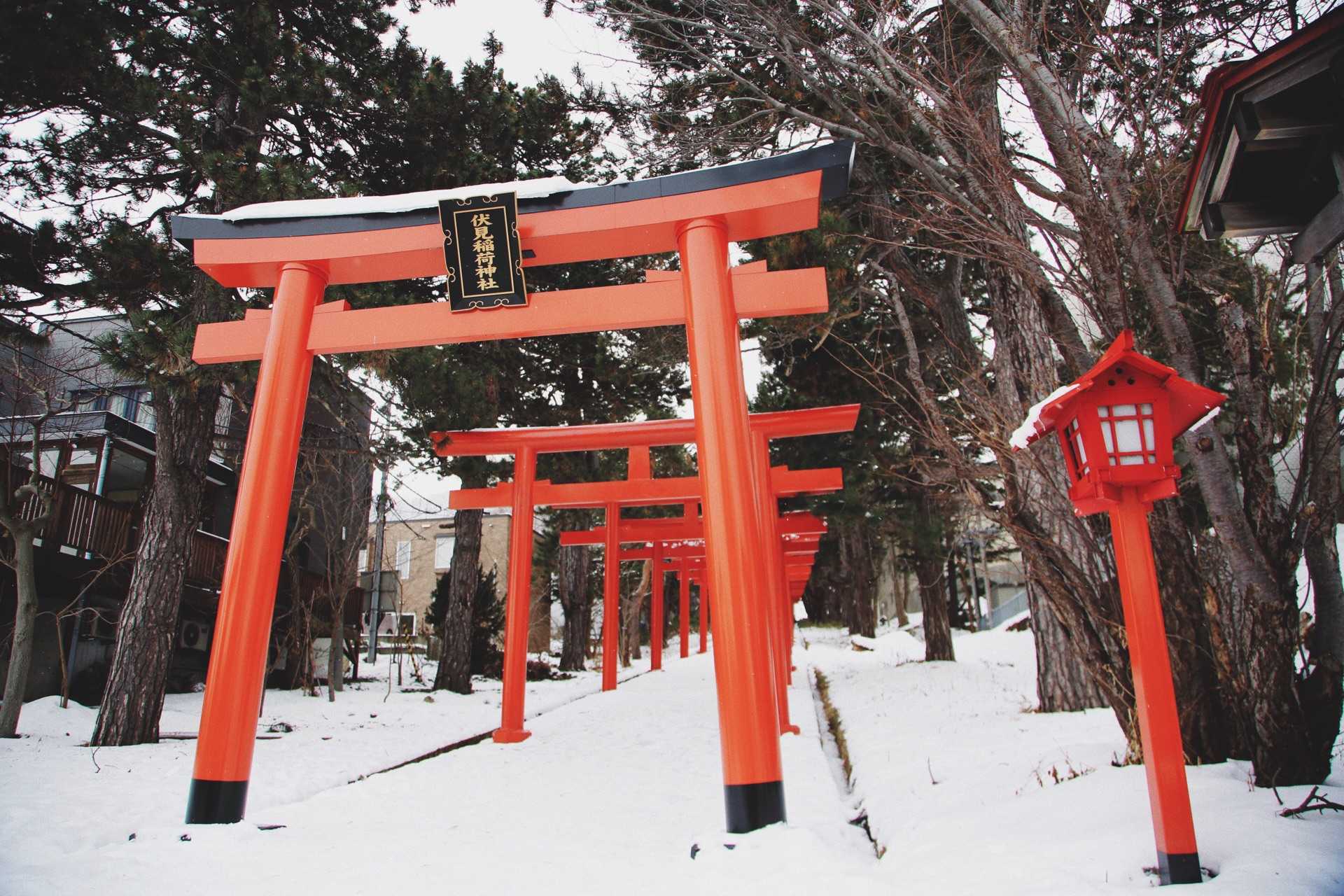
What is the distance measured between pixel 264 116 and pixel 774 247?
555 cm

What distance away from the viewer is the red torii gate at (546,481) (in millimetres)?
8148

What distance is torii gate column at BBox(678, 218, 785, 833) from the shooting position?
3.97 meters

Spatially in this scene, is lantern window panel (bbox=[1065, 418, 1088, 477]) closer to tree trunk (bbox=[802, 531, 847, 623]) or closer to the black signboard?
the black signboard

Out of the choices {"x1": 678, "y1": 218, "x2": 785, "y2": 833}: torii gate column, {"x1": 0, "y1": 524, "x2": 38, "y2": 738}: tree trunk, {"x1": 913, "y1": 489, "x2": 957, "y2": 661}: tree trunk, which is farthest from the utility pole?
{"x1": 913, "y1": 489, "x2": 957, "y2": 661}: tree trunk

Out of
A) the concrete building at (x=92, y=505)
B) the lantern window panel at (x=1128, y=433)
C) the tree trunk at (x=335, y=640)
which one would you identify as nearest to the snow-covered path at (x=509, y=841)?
the lantern window panel at (x=1128, y=433)

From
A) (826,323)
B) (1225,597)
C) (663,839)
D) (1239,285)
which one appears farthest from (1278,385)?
(663,839)

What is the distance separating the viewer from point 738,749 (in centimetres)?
399

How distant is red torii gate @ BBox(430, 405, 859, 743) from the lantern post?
4283 mm

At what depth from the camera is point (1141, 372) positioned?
10.2 ft

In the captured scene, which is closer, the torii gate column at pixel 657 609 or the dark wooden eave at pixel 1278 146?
the dark wooden eave at pixel 1278 146

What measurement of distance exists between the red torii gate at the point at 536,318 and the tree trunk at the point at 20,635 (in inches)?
157

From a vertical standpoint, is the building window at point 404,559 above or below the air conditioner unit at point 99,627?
above

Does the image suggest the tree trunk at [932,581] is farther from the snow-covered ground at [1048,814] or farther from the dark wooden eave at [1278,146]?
the dark wooden eave at [1278,146]

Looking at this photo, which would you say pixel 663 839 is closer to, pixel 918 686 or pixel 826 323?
pixel 826 323
